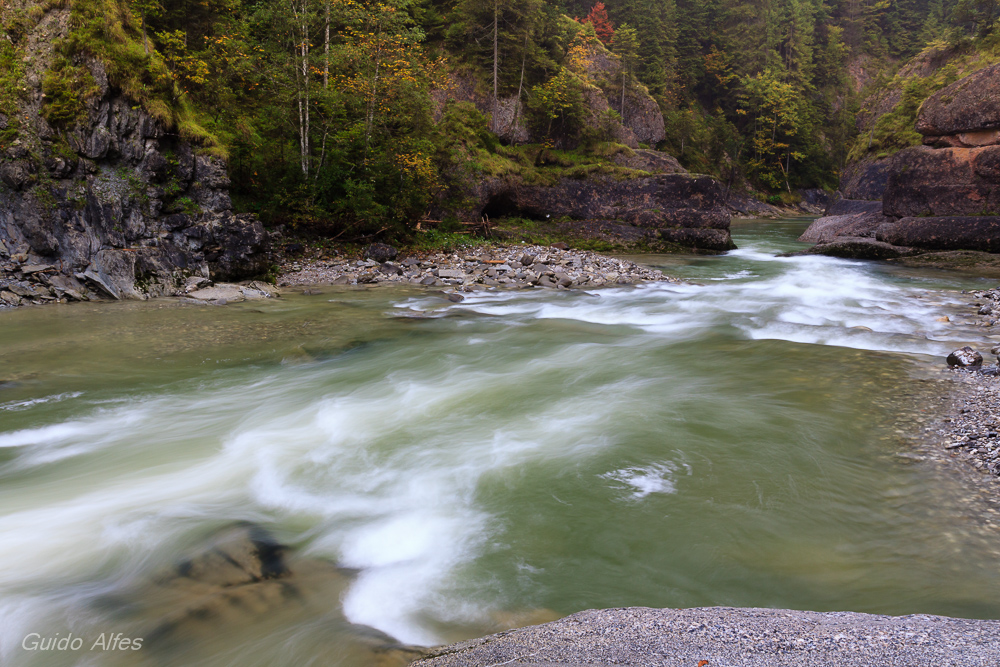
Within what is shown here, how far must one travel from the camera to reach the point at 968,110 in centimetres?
1827

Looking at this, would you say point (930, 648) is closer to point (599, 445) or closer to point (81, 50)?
point (599, 445)

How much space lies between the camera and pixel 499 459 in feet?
17.0

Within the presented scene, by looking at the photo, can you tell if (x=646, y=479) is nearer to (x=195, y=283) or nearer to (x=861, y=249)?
(x=195, y=283)

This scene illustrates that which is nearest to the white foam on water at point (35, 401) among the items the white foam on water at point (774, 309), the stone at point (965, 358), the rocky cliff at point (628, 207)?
the white foam on water at point (774, 309)

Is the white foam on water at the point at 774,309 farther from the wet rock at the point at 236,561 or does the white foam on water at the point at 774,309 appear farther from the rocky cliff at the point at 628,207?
the wet rock at the point at 236,561

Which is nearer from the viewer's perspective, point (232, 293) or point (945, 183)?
point (232, 293)

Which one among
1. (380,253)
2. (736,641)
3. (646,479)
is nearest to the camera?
(736,641)

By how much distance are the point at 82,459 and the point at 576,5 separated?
5471 centimetres

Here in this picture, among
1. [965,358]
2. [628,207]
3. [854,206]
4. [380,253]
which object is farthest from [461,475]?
[854,206]

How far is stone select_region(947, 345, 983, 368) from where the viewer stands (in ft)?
22.1

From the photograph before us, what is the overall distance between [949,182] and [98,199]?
23918mm

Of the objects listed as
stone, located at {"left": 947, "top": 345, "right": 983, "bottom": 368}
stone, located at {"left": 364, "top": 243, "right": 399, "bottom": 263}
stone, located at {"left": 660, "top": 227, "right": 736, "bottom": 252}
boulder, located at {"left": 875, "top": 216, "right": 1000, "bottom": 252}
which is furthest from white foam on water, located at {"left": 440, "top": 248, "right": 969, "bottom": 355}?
stone, located at {"left": 660, "top": 227, "right": 736, "bottom": 252}

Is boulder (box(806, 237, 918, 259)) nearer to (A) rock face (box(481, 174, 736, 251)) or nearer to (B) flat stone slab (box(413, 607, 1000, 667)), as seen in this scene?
(A) rock face (box(481, 174, 736, 251))

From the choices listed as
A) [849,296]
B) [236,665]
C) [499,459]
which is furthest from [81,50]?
[849,296]
